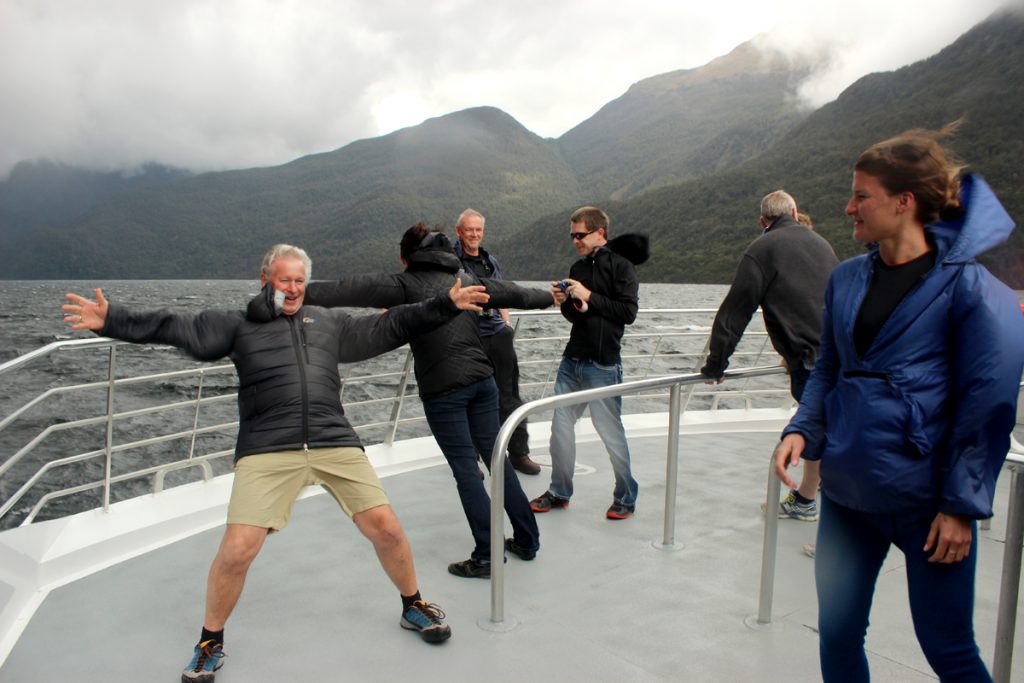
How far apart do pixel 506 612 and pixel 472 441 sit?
685 mm

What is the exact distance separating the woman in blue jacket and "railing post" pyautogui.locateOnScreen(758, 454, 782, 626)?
A: 0.79 metres

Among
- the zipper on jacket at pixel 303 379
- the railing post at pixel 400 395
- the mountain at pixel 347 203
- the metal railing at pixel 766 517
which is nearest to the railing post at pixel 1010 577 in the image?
the metal railing at pixel 766 517

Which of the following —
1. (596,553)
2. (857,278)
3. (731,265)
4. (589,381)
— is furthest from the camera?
(731,265)

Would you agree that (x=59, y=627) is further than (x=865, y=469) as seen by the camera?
Yes

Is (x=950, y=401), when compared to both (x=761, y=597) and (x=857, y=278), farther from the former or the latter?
(x=761, y=597)

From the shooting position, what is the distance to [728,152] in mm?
184250

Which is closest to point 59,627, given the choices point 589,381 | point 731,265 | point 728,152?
point 589,381

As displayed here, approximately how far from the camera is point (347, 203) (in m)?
166

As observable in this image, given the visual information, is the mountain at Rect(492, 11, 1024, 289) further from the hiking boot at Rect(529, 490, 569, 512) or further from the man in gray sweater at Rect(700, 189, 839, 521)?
the man in gray sweater at Rect(700, 189, 839, 521)

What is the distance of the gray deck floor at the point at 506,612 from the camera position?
2.36 m

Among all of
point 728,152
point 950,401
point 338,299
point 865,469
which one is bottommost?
point 865,469

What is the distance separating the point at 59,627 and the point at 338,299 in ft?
4.89

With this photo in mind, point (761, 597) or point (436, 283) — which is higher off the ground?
point (436, 283)

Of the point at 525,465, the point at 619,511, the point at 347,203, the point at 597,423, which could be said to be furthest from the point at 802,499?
the point at 347,203
